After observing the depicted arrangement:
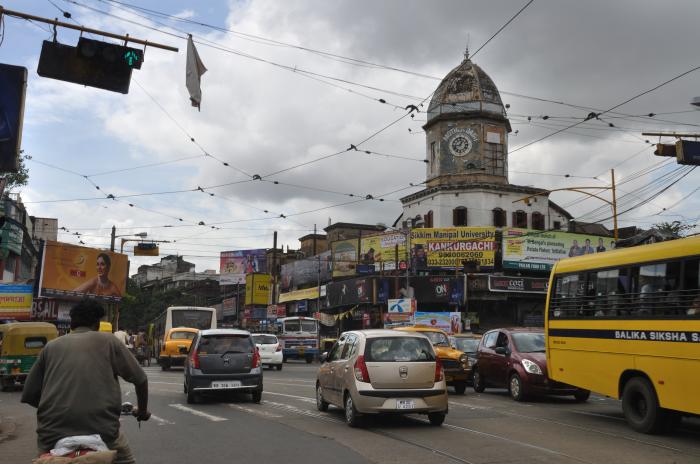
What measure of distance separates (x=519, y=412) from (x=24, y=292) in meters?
31.6

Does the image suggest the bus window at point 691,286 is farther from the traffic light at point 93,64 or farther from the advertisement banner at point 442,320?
the advertisement banner at point 442,320

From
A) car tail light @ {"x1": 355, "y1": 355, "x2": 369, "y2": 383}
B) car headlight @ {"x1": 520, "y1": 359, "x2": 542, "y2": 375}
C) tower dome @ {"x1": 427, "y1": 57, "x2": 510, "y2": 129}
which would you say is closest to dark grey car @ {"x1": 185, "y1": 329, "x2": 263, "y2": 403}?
car tail light @ {"x1": 355, "y1": 355, "x2": 369, "y2": 383}

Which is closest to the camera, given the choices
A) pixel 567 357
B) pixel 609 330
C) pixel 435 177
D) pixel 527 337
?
pixel 609 330

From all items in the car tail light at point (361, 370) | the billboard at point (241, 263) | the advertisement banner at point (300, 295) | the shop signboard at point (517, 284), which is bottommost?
the car tail light at point (361, 370)

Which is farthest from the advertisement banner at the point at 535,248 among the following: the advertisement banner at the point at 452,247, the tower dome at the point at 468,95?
the tower dome at the point at 468,95

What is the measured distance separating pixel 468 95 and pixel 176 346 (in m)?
33.6

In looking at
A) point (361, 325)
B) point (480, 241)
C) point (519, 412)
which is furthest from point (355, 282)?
point (519, 412)

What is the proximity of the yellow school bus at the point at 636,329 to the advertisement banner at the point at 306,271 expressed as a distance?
40610 millimetres

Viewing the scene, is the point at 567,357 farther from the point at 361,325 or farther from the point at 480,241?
the point at 361,325

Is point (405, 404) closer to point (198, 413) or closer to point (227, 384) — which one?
point (198, 413)

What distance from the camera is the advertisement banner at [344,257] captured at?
53719mm

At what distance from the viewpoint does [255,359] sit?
15258 mm

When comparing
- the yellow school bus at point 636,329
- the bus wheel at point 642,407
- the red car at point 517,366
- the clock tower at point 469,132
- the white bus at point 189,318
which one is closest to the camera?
the yellow school bus at point 636,329

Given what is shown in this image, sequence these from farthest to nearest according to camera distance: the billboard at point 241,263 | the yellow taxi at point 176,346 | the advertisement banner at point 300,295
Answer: the billboard at point 241,263
the advertisement banner at point 300,295
the yellow taxi at point 176,346
